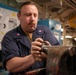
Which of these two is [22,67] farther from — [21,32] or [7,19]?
[7,19]

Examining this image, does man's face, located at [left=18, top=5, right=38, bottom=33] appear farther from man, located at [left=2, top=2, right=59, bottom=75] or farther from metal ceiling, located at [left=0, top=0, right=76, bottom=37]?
metal ceiling, located at [left=0, top=0, right=76, bottom=37]

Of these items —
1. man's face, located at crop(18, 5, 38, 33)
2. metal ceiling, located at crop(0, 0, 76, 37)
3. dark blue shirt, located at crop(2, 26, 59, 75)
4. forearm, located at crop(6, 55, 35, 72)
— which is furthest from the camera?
metal ceiling, located at crop(0, 0, 76, 37)

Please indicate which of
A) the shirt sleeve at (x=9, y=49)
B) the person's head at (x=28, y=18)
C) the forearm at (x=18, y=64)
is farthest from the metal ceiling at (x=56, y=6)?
the forearm at (x=18, y=64)

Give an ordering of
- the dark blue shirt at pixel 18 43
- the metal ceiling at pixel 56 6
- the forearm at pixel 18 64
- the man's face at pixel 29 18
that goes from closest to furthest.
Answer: the forearm at pixel 18 64
the dark blue shirt at pixel 18 43
the man's face at pixel 29 18
the metal ceiling at pixel 56 6

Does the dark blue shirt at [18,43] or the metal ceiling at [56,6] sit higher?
the metal ceiling at [56,6]

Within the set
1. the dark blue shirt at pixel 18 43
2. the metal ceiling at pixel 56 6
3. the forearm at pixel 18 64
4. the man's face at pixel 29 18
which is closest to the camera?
the forearm at pixel 18 64

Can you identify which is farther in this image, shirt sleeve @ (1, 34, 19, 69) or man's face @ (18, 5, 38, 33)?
man's face @ (18, 5, 38, 33)

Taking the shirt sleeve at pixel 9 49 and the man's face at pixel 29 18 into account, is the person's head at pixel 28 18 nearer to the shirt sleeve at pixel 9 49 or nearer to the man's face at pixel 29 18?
the man's face at pixel 29 18

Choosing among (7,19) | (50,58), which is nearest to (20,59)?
A: (50,58)

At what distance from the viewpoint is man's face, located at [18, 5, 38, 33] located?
1239 mm

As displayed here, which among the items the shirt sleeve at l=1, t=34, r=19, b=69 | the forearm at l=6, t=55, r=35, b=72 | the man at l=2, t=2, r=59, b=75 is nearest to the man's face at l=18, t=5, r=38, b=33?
the man at l=2, t=2, r=59, b=75

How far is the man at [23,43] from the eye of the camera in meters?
1.01

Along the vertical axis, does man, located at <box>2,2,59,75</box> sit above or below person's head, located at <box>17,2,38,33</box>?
below

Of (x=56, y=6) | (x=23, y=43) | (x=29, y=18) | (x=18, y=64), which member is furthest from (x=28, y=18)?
(x=56, y=6)
